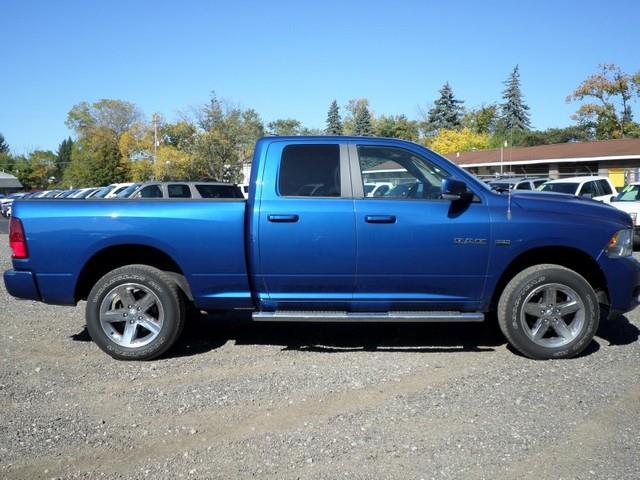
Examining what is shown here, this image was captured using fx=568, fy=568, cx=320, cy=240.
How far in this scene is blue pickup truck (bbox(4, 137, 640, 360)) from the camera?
5.02 m

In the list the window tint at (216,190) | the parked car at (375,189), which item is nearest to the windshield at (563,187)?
the window tint at (216,190)

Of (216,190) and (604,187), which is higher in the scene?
(216,190)

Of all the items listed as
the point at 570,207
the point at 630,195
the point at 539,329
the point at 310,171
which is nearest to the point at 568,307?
the point at 539,329

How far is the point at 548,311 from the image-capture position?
509 centimetres

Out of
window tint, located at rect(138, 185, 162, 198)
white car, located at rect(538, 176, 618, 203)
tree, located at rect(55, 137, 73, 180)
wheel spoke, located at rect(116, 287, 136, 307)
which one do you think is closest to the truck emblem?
wheel spoke, located at rect(116, 287, 136, 307)

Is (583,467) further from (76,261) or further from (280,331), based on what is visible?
(76,261)

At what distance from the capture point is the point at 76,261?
5125 millimetres

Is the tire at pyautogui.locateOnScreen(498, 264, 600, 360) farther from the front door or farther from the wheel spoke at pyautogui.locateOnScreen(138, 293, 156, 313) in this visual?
the wheel spoke at pyautogui.locateOnScreen(138, 293, 156, 313)

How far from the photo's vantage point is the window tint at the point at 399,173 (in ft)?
17.1

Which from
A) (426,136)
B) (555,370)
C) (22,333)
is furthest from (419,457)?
(426,136)

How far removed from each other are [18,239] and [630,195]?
13434 millimetres

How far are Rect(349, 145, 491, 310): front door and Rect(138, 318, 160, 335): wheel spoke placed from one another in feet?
6.07

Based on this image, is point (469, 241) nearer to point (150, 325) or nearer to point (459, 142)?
point (150, 325)

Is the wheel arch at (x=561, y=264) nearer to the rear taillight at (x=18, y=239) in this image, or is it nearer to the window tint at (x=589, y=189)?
the rear taillight at (x=18, y=239)
